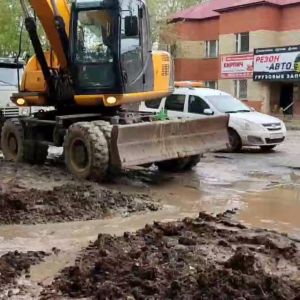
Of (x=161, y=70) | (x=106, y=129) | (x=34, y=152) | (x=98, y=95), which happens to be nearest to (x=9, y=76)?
(x=34, y=152)

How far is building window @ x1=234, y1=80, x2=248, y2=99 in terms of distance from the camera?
121ft

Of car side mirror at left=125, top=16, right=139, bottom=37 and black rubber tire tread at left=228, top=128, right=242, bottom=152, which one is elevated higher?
car side mirror at left=125, top=16, right=139, bottom=37

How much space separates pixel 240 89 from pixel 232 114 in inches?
818

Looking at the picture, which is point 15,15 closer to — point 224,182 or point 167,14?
point 167,14

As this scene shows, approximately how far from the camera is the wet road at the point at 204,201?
735cm

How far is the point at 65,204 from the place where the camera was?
888cm

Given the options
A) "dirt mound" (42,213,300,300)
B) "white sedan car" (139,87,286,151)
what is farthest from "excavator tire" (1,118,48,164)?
"dirt mound" (42,213,300,300)

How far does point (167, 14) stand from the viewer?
145ft

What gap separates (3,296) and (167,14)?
40662 mm

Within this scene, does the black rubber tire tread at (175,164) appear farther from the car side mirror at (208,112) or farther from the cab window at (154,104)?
the cab window at (154,104)

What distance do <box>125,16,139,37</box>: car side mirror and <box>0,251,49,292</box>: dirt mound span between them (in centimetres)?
581

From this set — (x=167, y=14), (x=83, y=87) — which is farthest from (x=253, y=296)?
(x=167, y=14)

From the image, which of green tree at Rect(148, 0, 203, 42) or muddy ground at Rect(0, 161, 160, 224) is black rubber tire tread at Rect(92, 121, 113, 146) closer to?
muddy ground at Rect(0, 161, 160, 224)

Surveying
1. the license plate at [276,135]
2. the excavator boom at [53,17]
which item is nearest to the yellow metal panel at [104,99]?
the excavator boom at [53,17]
